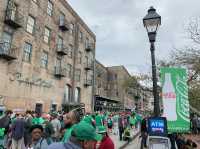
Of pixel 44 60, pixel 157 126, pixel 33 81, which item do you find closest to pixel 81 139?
pixel 157 126

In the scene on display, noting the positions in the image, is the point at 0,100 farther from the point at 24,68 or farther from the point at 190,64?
the point at 190,64

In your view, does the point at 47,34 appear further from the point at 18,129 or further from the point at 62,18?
the point at 18,129

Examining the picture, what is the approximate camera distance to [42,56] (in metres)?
24.4

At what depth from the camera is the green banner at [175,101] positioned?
5.79 metres

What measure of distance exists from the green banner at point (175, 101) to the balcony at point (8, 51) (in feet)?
50.1

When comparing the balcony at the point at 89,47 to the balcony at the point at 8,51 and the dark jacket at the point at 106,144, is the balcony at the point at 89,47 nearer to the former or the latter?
the balcony at the point at 8,51

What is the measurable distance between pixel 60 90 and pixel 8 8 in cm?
1110

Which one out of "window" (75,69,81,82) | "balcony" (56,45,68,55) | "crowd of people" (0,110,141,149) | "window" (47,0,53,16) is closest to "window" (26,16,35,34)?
"window" (47,0,53,16)

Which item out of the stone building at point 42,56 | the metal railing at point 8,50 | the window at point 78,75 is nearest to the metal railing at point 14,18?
the stone building at point 42,56

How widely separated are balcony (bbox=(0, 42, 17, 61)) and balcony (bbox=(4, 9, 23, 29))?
1.65 meters

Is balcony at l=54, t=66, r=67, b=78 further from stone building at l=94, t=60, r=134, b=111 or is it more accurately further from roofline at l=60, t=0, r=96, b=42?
stone building at l=94, t=60, r=134, b=111

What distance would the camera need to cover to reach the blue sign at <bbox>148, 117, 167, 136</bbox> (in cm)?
538

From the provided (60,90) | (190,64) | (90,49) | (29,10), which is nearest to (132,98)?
(90,49)

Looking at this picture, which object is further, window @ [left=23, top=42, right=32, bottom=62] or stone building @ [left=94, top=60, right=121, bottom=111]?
stone building @ [left=94, top=60, right=121, bottom=111]
